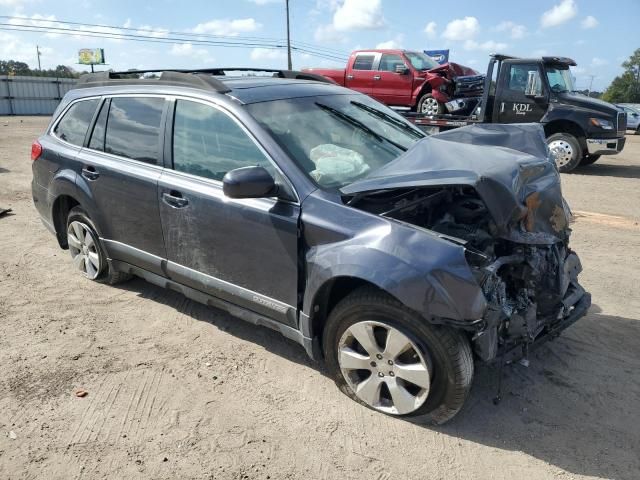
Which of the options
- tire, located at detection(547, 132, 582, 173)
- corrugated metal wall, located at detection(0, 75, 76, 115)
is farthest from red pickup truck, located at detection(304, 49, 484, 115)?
corrugated metal wall, located at detection(0, 75, 76, 115)

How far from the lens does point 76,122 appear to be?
469 cm

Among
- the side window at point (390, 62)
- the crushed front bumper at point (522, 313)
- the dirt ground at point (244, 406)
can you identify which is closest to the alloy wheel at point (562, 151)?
the side window at point (390, 62)

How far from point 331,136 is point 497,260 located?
4.51 ft

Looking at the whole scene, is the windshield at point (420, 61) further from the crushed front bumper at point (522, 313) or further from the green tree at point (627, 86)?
the green tree at point (627, 86)

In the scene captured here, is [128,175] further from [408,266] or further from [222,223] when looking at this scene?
[408,266]

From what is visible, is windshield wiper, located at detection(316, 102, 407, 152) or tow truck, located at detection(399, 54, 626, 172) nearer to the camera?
windshield wiper, located at detection(316, 102, 407, 152)

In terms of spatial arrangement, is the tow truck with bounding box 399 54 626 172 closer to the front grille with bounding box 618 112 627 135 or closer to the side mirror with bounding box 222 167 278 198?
the front grille with bounding box 618 112 627 135

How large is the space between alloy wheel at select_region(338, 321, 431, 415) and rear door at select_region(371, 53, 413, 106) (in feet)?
38.6

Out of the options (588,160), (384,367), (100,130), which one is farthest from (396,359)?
(588,160)

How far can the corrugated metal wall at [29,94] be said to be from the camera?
2981cm

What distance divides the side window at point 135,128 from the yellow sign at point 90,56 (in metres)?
60.7

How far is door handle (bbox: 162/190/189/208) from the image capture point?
358cm

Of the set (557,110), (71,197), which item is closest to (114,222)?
(71,197)

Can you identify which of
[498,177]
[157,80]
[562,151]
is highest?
[157,80]
